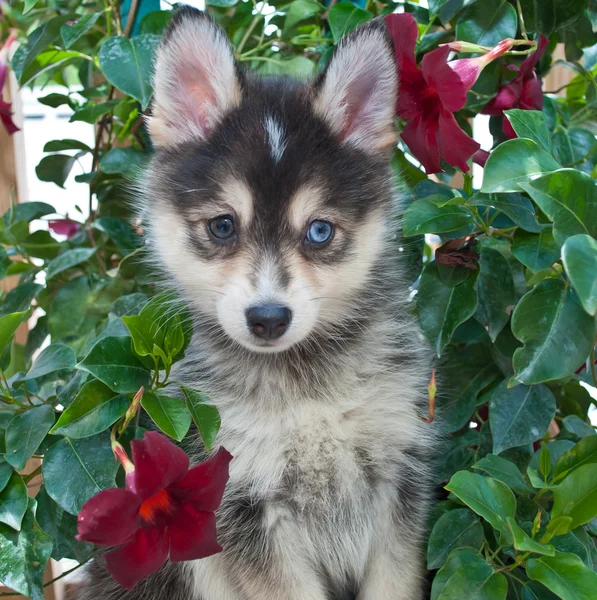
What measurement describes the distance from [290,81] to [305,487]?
991 mm

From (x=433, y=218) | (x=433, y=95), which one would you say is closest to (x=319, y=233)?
(x=433, y=218)

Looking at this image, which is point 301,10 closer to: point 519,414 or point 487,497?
point 519,414

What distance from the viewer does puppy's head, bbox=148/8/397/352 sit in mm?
1582

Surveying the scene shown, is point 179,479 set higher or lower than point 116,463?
higher

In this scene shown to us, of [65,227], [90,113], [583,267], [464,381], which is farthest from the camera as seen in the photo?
[65,227]

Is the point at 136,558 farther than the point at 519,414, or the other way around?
the point at 519,414

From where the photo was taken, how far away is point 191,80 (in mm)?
1732

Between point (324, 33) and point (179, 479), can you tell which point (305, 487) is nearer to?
point (179, 479)

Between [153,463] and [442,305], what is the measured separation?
735 millimetres

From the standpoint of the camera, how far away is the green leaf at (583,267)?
3.53ft

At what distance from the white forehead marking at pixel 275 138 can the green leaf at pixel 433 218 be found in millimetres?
316

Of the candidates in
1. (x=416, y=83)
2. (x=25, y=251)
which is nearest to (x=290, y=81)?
(x=416, y=83)

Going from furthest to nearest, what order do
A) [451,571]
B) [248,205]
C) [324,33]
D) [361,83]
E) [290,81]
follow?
1. [324,33]
2. [290,81]
3. [361,83]
4. [248,205]
5. [451,571]

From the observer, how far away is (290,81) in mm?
1860
